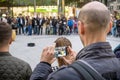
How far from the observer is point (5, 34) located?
12.3 ft

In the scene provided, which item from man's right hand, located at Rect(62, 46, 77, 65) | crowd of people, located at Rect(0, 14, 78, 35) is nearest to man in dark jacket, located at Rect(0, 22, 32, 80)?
man's right hand, located at Rect(62, 46, 77, 65)

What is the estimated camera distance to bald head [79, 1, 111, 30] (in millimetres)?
2486

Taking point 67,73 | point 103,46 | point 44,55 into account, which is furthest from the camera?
point 44,55

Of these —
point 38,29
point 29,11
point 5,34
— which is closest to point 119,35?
point 38,29

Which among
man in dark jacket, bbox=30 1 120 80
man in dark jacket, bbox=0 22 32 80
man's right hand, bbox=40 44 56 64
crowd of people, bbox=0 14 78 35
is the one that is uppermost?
man in dark jacket, bbox=30 1 120 80

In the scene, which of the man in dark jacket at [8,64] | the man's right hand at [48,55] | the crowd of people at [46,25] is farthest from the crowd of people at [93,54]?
the crowd of people at [46,25]

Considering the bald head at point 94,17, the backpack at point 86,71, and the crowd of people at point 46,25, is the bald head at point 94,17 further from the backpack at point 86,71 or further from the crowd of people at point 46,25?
the crowd of people at point 46,25

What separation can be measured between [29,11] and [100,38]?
48.7 m

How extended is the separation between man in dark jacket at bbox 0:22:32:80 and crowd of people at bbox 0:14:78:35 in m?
28.9

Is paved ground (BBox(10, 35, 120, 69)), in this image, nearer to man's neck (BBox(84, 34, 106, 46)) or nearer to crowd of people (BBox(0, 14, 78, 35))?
crowd of people (BBox(0, 14, 78, 35))

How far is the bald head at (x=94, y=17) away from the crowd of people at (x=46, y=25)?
98.9 ft

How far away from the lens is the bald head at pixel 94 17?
97.9 inches

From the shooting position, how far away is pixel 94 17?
8.16 feet

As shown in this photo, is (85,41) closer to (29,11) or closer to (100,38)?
(100,38)
